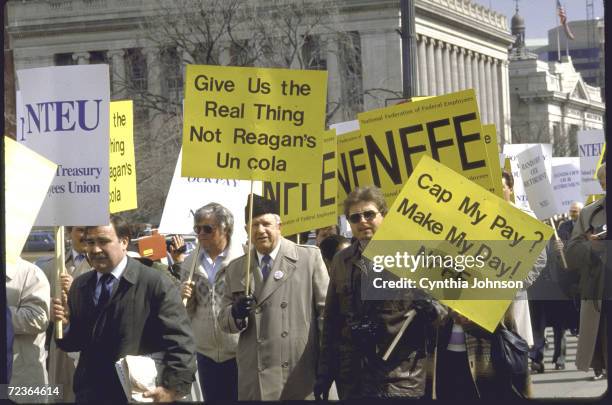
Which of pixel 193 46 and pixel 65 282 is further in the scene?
pixel 193 46

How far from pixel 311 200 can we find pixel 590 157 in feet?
23.3

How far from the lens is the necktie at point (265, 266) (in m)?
7.63

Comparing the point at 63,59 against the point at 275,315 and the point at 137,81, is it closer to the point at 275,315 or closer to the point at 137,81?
the point at 137,81

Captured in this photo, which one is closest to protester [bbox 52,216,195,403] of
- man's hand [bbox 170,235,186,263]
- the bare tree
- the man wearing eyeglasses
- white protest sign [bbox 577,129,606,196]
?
the man wearing eyeglasses

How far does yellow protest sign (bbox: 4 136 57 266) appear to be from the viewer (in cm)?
541

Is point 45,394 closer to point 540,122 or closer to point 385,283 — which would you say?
point 385,283

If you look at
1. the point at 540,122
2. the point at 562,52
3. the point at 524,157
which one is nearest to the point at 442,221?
the point at 524,157

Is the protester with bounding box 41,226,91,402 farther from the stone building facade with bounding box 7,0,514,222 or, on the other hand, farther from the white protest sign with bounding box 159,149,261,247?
the stone building facade with bounding box 7,0,514,222

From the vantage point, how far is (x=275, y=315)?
748 centimetres

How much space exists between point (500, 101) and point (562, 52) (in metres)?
18.1

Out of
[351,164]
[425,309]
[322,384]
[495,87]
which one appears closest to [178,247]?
[351,164]

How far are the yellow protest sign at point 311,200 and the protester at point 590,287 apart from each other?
2474 mm

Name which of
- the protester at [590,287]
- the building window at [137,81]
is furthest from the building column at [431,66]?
the protester at [590,287]

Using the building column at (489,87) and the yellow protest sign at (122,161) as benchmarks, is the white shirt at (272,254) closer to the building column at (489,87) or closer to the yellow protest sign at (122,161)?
the yellow protest sign at (122,161)
